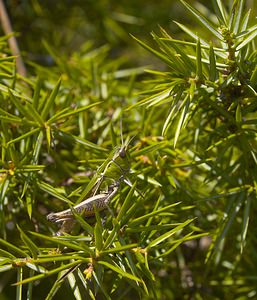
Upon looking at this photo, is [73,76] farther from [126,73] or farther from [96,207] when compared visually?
[96,207]

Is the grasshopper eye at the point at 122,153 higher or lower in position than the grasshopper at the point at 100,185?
higher

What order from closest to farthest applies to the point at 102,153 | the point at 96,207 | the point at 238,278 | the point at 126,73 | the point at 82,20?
the point at 96,207
the point at 102,153
the point at 238,278
the point at 126,73
the point at 82,20

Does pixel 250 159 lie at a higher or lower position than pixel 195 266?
higher

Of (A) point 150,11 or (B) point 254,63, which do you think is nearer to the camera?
(B) point 254,63

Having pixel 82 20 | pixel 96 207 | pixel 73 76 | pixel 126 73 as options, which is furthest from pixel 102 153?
pixel 82 20

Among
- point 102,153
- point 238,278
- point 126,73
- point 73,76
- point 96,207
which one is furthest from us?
point 126,73

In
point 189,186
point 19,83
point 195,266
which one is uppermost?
point 19,83
